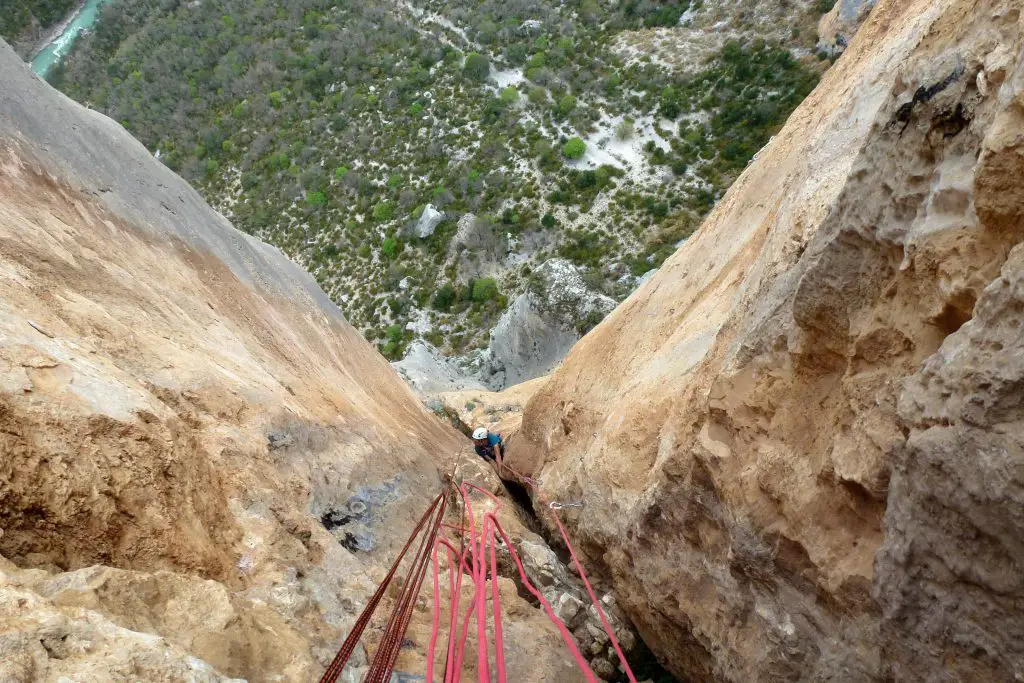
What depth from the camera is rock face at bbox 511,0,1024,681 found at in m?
2.46

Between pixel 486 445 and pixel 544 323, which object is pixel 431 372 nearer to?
pixel 544 323

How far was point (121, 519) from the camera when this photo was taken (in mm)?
3762

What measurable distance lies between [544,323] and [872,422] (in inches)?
801

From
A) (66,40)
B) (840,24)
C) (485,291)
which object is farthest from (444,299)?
(66,40)

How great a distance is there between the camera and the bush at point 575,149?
3481 cm

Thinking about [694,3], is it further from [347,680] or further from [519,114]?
[347,680]

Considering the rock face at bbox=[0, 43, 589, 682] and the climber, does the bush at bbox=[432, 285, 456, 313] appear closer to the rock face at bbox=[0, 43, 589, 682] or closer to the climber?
the climber

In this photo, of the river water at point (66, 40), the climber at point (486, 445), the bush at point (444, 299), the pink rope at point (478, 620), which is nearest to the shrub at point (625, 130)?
the bush at point (444, 299)

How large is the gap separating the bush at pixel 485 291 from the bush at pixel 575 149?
992 cm

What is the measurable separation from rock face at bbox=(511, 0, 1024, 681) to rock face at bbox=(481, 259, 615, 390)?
16.4 metres

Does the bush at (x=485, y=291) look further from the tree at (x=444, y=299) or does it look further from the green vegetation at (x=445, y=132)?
the tree at (x=444, y=299)

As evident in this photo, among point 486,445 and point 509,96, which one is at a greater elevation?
point 509,96

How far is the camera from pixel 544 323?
2344 centimetres

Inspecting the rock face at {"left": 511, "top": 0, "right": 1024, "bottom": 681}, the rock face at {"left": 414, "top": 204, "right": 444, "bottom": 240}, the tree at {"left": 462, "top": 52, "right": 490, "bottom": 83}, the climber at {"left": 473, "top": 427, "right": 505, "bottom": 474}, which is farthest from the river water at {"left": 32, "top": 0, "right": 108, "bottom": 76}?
the rock face at {"left": 511, "top": 0, "right": 1024, "bottom": 681}
